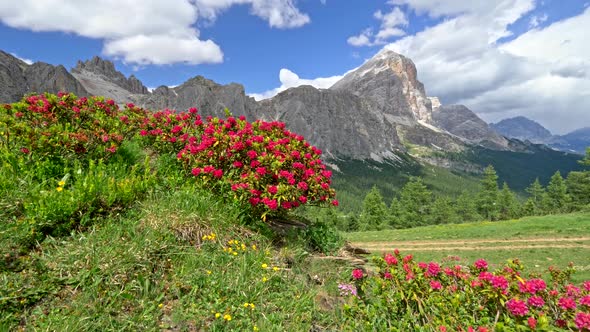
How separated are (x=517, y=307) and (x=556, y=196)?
305ft

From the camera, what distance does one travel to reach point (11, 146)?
716cm

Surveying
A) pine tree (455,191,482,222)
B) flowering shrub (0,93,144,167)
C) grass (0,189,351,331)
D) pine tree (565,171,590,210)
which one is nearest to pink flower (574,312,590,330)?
grass (0,189,351,331)

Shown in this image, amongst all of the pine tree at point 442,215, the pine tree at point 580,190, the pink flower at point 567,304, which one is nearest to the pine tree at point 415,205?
the pine tree at point 442,215

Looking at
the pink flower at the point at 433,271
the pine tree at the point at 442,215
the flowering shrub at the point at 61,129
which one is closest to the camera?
the pink flower at the point at 433,271

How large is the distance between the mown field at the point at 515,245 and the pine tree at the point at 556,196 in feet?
160

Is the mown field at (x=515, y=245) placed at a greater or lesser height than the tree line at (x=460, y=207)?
greater

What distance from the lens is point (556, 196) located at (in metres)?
73.4

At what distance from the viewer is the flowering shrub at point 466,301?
12.3ft

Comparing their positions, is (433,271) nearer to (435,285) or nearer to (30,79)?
(435,285)

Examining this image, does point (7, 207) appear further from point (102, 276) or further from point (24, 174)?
point (102, 276)

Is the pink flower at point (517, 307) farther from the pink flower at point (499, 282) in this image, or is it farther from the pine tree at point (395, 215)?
the pine tree at point (395, 215)

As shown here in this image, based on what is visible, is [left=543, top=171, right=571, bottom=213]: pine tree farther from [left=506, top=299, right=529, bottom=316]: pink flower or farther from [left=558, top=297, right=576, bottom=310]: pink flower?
[left=506, top=299, right=529, bottom=316]: pink flower

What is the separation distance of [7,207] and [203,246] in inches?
135

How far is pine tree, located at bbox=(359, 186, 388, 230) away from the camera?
65.8 metres
